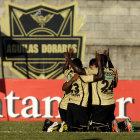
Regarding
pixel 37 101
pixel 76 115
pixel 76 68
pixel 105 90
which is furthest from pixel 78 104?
pixel 37 101

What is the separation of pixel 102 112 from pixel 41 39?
29.1ft

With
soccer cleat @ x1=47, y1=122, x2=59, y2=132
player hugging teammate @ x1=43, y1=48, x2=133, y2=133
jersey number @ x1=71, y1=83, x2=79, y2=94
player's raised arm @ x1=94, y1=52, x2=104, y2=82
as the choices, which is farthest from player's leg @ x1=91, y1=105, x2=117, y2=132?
soccer cleat @ x1=47, y1=122, x2=59, y2=132

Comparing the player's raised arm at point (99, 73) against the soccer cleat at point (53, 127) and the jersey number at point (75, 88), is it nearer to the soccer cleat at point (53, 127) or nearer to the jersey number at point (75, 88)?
the jersey number at point (75, 88)

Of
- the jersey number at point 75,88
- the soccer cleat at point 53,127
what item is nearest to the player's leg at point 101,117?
the jersey number at point 75,88

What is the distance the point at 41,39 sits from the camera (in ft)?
52.1

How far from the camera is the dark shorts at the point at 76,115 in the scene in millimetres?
7500

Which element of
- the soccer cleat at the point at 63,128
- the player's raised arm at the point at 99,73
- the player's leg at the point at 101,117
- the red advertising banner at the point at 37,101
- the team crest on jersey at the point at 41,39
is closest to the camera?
the player's raised arm at the point at 99,73

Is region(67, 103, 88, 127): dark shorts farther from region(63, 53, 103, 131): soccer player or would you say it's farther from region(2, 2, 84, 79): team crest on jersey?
region(2, 2, 84, 79): team crest on jersey

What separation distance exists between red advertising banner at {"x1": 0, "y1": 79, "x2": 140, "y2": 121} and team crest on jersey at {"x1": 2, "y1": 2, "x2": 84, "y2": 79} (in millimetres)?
5057

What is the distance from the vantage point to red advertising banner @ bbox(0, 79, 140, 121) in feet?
35.1

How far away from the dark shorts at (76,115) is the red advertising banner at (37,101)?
3096mm

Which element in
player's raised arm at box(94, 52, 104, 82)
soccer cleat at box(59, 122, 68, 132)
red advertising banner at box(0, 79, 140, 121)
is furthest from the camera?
red advertising banner at box(0, 79, 140, 121)

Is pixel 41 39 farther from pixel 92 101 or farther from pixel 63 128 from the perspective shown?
pixel 63 128

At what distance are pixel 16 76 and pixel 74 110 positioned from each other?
877 cm
